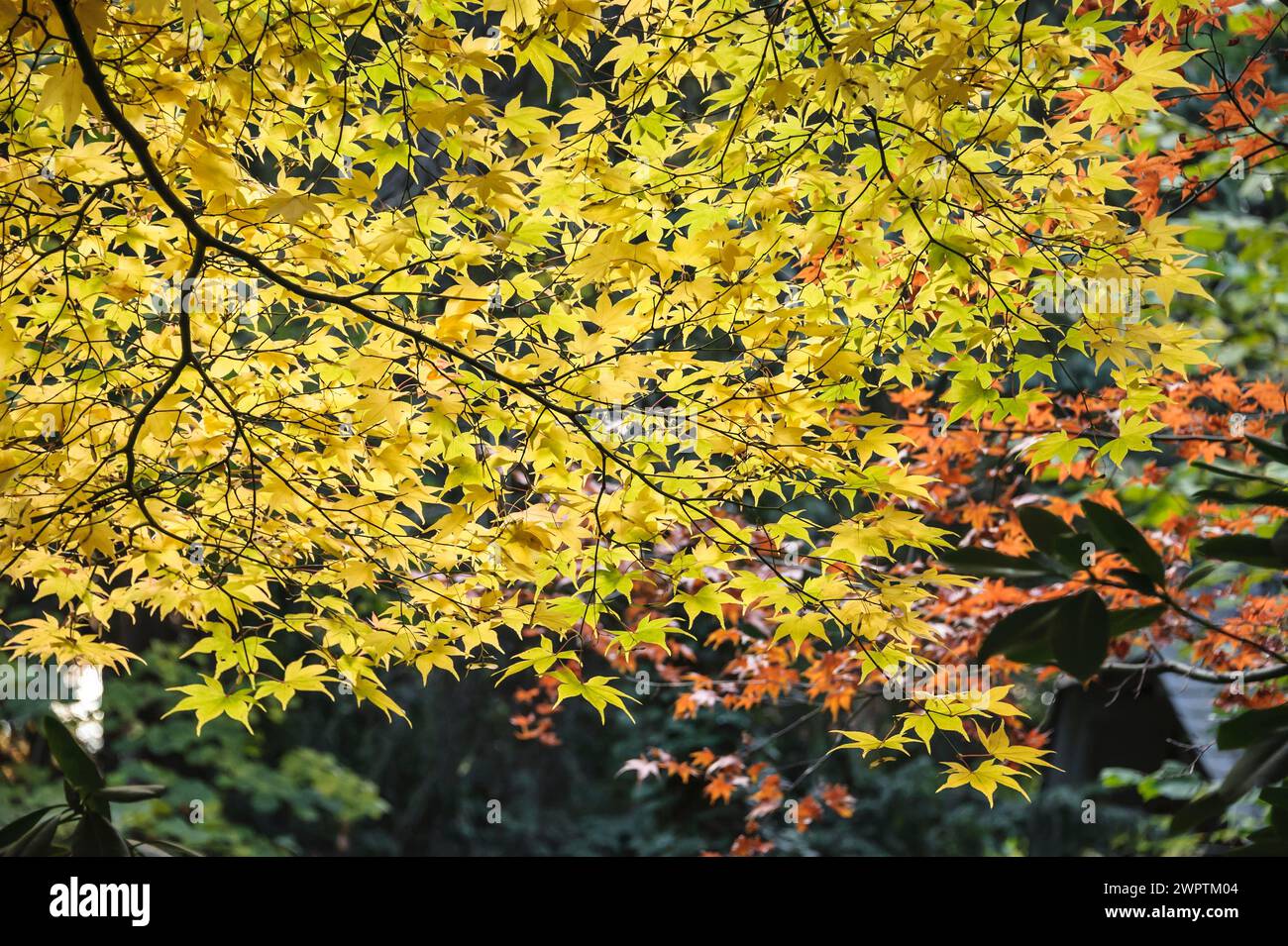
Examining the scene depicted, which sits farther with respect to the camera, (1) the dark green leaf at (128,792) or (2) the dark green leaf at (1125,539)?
(1) the dark green leaf at (128,792)

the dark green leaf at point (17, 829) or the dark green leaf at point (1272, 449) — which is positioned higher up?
the dark green leaf at point (1272, 449)

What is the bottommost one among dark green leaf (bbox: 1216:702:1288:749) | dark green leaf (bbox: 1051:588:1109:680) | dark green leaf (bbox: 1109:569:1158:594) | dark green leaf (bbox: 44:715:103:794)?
dark green leaf (bbox: 44:715:103:794)

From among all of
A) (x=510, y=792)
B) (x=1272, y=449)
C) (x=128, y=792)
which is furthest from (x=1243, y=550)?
(x=510, y=792)

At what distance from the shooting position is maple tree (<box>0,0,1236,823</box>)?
209 centimetres

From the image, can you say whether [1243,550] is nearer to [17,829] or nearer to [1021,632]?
[1021,632]

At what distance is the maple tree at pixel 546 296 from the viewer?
2.09m

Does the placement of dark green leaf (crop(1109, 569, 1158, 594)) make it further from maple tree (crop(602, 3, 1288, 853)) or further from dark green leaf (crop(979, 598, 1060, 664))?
maple tree (crop(602, 3, 1288, 853))

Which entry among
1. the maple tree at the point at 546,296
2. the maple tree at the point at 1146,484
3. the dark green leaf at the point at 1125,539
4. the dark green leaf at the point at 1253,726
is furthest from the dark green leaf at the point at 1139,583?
the maple tree at the point at 546,296

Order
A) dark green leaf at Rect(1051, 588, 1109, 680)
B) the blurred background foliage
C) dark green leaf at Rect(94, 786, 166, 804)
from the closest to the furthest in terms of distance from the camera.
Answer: dark green leaf at Rect(1051, 588, 1109, 680) < dark green leaf at Rect(94, 786, 166, 804) < the blurred background foliage

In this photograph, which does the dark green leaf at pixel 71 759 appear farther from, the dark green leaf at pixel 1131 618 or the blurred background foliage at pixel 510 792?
the blurred background foliage at pixel 510 792

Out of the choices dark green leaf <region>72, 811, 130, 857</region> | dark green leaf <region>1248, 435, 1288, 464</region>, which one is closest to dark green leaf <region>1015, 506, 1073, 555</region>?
dark green leaf <region>1248, 435, 1288, 464</region>

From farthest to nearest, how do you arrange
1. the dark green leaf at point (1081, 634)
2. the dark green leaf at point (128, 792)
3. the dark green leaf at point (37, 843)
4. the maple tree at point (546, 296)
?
1. the maple tree at point (546, 296)
2. the dark green leaf at point (128, 792)
3. the dark green leaf at point (37, 843)
4. the dark green leaf at point (1081, 634)

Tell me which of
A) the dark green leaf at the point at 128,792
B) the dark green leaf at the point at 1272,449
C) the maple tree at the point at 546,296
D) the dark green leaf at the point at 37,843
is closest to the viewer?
the dark green leaf at the point at 1272,449
